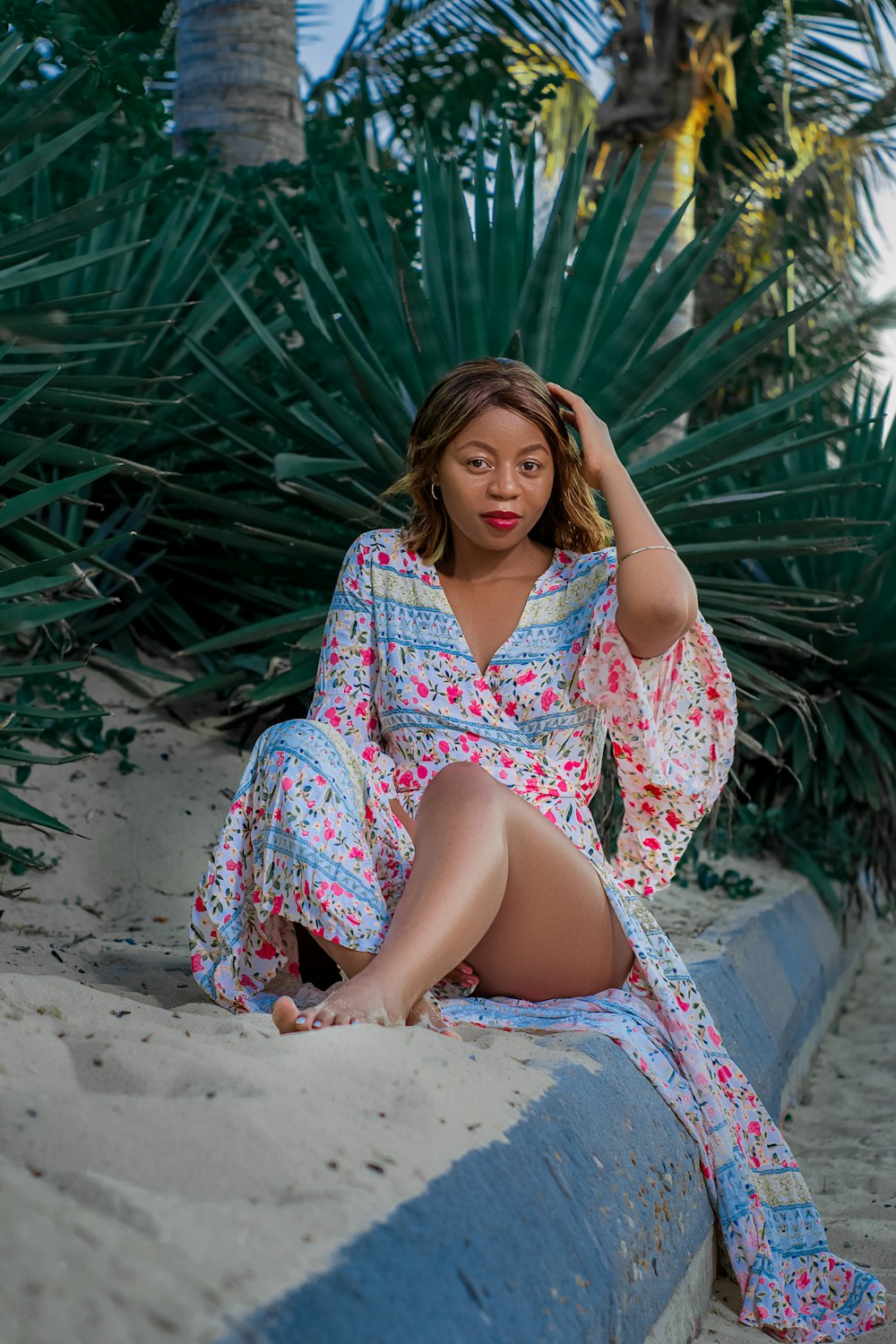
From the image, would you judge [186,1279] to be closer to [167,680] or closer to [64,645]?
[64,645]

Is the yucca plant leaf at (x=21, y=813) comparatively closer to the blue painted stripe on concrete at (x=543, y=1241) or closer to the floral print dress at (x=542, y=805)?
the floral print dress at (x=542, y=805)

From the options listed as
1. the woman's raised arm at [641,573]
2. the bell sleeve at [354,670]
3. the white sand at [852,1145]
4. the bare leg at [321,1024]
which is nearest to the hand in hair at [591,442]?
the woman's raised arm at [641,573]

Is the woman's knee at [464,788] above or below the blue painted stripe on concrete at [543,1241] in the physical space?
above

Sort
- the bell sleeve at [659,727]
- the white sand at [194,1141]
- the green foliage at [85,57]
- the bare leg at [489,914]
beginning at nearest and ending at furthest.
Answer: the white sand at [194,1141] < the bare leg at [489,914] < the bell sleeve at [659,727] < the green foliage at [85,57]

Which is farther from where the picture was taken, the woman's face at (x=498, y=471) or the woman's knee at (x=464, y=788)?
the woman's face at (x=498, y=471)

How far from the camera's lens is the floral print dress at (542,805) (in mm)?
2232

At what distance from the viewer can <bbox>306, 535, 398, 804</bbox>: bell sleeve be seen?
2609 mm

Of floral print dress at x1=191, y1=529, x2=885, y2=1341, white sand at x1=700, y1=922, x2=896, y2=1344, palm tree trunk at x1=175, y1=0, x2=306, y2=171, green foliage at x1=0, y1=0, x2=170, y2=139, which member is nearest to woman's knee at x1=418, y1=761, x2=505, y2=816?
floral print dress at x1=191, y1=529, x2=885, y2=1341

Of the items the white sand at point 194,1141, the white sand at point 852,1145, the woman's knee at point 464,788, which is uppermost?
the woman's knee at point 464,788

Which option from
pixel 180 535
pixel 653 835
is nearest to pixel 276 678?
pixel 180 535

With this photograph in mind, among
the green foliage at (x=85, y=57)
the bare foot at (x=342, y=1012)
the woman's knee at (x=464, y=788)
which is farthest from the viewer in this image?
the green foliage at (x=85, y=57)

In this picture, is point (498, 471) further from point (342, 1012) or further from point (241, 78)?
point (241, 78)

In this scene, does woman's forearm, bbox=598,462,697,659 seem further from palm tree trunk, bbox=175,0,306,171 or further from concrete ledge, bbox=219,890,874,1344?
palm tree trunk, bbox=175,0,306,171

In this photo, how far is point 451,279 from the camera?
4125 mm
